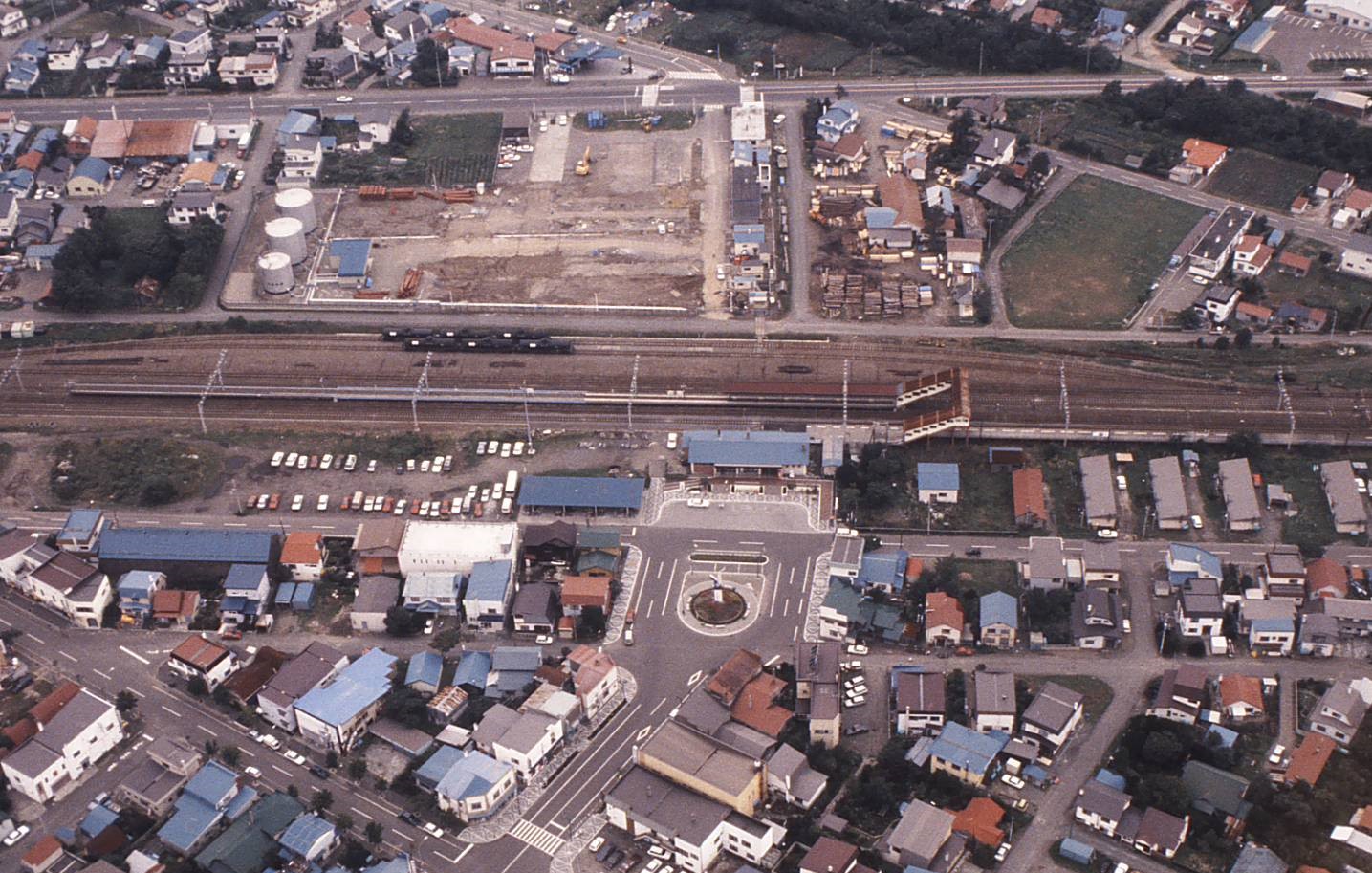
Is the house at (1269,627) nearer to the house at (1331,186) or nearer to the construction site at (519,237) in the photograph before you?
the construction site at (519,237)

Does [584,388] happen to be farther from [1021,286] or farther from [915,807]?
[915,807]

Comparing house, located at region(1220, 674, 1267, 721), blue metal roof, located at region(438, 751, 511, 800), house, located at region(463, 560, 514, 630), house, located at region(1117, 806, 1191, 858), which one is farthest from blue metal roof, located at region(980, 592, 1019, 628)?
blue metal roof, located at region(438, 751, 511, 800)

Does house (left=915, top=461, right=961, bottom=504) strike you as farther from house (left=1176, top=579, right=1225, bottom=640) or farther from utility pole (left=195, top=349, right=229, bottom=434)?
utility pole (left=195, top=349, right=229, bottom=434)

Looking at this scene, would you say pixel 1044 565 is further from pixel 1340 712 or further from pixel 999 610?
pixel 1340 712

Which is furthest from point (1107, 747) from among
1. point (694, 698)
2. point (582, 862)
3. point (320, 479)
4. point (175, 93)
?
point (175, 93)

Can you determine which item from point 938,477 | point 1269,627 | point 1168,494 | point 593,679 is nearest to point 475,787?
point 593,679

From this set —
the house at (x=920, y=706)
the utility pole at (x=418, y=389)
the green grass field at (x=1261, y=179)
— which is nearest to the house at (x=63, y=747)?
the utility pole at (x=418, y=389)

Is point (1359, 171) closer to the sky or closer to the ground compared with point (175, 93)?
closer to the sky
